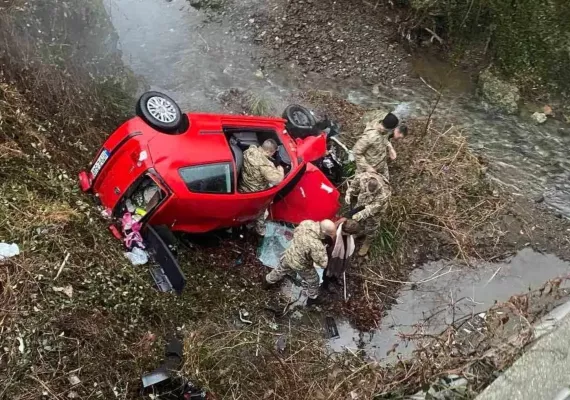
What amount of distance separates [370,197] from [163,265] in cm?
269

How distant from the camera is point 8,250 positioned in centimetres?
635

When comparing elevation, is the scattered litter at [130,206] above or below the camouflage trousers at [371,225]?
above

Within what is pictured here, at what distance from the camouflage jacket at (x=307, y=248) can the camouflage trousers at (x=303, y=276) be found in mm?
187

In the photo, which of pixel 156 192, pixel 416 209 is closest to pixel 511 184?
pixel 416 209

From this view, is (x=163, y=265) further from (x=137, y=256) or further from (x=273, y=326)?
(x=273, y=326)

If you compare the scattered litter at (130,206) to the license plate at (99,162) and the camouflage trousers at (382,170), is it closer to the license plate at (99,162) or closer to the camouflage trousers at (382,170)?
the license plate at (99,162)

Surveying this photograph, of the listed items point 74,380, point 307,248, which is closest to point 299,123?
point 307,248

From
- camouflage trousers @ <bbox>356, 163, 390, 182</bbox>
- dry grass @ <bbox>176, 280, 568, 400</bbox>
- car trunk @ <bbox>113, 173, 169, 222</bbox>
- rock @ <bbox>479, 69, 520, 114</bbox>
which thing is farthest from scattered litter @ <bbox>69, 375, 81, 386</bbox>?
rock @ <bbox>479, 69, 520, 114</bbox>

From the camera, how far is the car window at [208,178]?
23.2 ft

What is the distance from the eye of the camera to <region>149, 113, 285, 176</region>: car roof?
700 centimetres

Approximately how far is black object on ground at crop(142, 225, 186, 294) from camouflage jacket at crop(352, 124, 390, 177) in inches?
114

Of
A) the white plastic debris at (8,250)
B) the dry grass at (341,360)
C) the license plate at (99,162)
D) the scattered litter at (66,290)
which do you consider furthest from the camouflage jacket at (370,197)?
the white plastic debris at (8,250)

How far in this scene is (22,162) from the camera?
283 inches

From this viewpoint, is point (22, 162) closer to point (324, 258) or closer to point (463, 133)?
point (324, 258)
